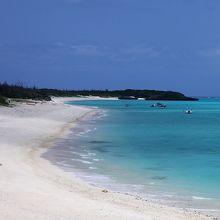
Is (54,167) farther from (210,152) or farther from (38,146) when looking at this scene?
(210,152)

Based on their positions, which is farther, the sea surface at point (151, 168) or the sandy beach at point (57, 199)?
the sea surface at point (151, 168)

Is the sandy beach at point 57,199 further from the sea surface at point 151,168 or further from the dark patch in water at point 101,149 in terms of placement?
the dark patch in water at point 101,149

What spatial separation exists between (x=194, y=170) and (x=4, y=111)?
30.7 meters

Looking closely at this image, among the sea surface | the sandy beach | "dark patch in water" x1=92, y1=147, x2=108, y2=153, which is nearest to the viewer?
the sandy beach

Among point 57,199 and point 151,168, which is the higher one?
point 57,199

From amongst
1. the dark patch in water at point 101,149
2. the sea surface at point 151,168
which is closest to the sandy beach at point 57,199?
the sea surface at point 151,168

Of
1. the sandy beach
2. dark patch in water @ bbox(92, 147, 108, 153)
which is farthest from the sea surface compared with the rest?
the sandy beach

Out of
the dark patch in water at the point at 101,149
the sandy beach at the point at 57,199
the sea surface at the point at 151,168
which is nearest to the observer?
the sandy beach at the point at 57,199

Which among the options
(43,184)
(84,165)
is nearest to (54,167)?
(84,165)

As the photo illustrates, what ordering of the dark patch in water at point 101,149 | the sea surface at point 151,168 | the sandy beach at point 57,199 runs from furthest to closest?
the dark patch in water at point 101,149 → the sea surface at point 151,168 → the sandy beach at point 57,199

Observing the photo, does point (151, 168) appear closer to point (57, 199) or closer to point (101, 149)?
point (101, 149)

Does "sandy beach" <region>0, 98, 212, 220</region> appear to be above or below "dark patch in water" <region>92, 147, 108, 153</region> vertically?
above

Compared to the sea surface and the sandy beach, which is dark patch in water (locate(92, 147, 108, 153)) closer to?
the sea surface

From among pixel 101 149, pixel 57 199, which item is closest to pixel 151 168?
pixel 101 149
